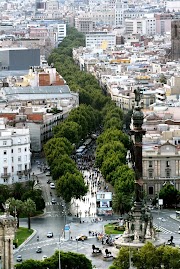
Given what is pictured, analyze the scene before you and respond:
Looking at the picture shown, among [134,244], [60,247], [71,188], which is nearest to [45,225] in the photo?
[71,188]

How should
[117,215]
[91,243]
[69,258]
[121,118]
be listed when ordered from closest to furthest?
[69,258] < [91,243] < [117,215] < [121,118]

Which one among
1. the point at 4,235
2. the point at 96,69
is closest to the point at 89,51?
the point at 96,69

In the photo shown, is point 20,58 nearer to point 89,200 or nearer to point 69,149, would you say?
point 69,149

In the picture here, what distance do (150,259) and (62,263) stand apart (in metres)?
4.07

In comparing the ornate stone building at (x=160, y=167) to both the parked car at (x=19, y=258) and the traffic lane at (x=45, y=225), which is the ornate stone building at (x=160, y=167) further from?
the parked car at (x=19, y=258)

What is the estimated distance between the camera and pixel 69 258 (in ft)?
167

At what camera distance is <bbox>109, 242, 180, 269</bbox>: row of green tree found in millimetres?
50062

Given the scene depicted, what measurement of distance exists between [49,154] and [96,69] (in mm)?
80783

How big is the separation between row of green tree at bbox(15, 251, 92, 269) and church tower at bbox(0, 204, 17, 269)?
10912 mm

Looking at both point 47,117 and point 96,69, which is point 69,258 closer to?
point 47,117

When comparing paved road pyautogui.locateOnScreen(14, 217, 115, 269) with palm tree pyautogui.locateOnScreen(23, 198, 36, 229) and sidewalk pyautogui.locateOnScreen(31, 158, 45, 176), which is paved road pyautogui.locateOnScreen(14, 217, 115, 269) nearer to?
palm tree pyautogui.locateOnScreen(23, 198, 36, 229)

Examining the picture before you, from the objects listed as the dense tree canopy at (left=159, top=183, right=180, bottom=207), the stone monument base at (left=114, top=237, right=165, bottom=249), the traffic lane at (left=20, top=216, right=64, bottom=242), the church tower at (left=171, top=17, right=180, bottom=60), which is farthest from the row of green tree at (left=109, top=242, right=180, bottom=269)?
the church tower at (left=171, top=17, right=180, bottom=60)

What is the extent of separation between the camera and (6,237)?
3841cm

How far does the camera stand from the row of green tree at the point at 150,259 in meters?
50.1
